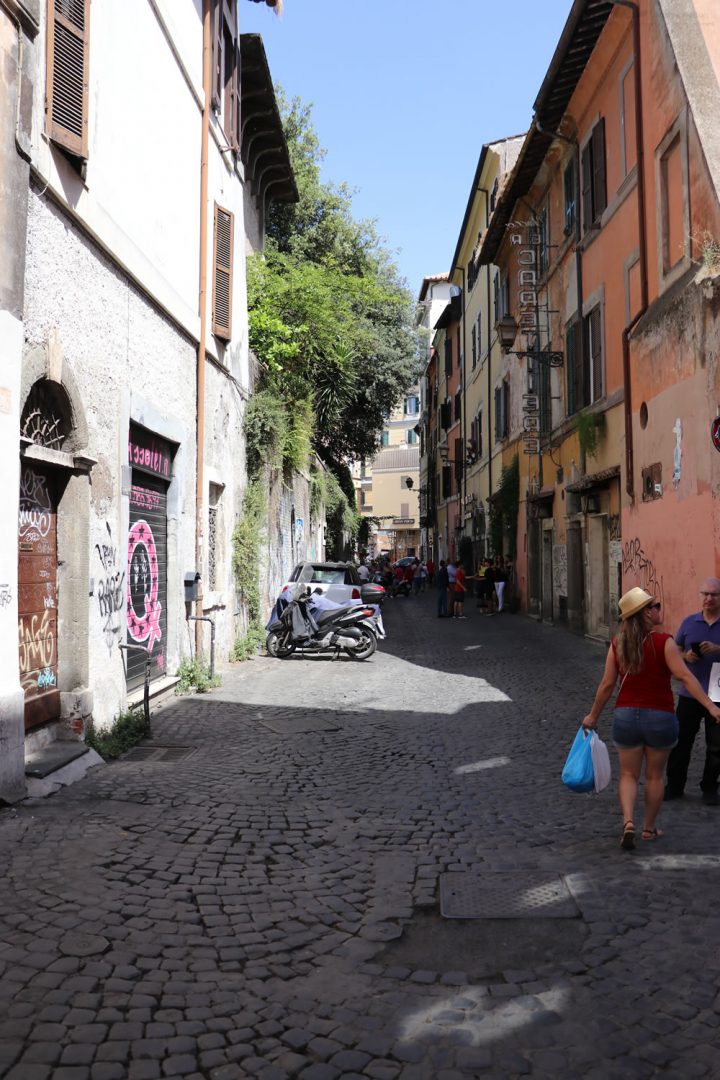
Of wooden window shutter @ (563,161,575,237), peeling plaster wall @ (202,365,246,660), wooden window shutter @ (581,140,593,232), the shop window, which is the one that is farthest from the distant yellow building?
the shop window

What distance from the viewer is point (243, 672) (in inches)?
503

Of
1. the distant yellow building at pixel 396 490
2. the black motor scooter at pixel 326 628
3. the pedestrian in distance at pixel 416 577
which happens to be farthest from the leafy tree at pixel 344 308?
the distant yellow building at pixel 396 490

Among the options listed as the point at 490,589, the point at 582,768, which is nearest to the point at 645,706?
the point at 582,768

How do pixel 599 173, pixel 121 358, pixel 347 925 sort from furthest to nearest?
pixel 599 173, pixel 121 358, pixel 347 925

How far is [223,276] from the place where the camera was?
13023mm

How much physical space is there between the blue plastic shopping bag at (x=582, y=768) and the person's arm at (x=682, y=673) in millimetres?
596

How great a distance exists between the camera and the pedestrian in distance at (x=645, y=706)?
200 inches

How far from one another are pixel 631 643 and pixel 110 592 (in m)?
4.76

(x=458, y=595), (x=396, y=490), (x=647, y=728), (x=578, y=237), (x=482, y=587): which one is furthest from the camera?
(x=396, y=490)

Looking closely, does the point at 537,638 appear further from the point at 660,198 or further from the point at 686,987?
the point at 686,987

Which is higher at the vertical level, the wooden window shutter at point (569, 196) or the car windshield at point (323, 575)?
the wooden window shutter at point (569, 196)

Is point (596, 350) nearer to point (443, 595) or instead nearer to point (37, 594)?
point (443, 595)

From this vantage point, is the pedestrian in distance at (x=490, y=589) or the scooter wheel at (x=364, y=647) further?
the pedestrian in distance at (x=490, y=589)

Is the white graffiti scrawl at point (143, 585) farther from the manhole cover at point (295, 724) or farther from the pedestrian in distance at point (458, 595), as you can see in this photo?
the pedestrian in distance at point (458, 595)
